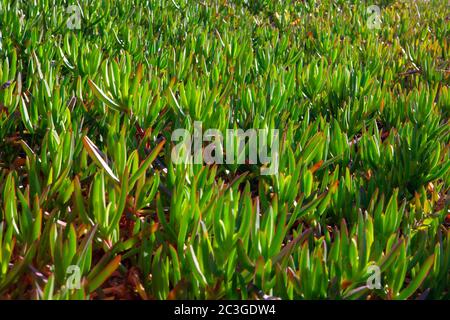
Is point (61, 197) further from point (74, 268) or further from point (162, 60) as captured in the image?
point (162, 60)

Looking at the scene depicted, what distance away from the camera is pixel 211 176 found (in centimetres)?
148

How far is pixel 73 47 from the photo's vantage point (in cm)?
239

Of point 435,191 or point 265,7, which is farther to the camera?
point 265,7

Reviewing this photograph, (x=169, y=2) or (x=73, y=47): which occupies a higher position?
(x=169, y=2)

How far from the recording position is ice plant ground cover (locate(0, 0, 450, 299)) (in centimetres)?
121

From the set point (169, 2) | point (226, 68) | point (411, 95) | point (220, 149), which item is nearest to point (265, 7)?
point (169, 2)

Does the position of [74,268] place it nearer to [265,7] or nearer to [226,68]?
[226,68]

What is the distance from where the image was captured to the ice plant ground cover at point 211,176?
121 centimetres

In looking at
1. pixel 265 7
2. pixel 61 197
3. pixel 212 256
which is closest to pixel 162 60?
pixel 61 197

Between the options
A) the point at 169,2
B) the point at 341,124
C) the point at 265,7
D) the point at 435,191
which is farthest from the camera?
the point at 265,7
